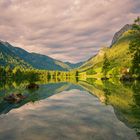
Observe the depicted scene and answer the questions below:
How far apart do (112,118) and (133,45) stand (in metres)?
53.6

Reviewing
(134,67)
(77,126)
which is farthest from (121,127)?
(134,67)

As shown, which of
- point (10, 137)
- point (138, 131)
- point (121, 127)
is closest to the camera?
point (10, 137)

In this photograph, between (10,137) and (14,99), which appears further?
(14,99)

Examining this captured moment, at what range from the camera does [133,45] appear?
257ft

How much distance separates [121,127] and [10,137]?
31.6 feet

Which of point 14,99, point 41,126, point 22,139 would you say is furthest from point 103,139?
point 14,99

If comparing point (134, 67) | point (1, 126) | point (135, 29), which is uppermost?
point (135, 29)

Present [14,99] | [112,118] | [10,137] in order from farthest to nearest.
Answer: [14,99]
[112,118]
[10,137]

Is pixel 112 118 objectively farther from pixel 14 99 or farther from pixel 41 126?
pixel 14 99

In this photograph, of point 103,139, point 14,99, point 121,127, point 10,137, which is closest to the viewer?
point 103,139

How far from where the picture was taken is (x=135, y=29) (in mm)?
73875

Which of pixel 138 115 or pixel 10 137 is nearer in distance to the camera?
pixel 10 137

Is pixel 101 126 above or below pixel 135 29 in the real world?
below

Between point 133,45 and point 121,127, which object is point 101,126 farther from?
point 133,45
